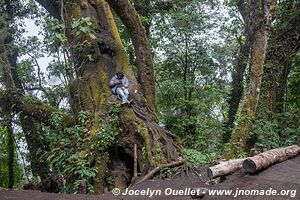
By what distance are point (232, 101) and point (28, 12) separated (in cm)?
813

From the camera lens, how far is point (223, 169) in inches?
227

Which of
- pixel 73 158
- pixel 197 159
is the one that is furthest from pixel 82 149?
pixel 197 159

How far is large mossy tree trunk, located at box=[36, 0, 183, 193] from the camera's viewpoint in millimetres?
8484

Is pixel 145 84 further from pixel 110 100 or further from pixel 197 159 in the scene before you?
pixel 197 159

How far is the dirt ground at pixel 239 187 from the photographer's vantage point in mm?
4793

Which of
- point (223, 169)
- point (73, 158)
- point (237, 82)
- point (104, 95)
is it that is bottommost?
point (223, 169)

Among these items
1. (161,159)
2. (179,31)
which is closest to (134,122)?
(161,159)

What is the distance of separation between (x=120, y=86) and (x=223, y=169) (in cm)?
430

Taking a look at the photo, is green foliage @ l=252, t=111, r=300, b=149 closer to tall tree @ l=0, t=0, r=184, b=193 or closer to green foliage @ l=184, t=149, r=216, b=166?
green foliage @ l=184, t=149, r=216, b=166

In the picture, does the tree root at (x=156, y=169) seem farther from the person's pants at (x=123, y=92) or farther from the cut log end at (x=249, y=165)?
the cut log end at (x=249, y=165)

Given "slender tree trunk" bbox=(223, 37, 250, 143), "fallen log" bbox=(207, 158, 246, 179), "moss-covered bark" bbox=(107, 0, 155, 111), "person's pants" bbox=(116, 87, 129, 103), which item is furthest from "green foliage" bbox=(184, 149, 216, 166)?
"slender tree trunk" bbox=(223, 37, 250, 143)

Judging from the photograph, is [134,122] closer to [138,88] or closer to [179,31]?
[138,88]

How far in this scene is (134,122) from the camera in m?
8.91

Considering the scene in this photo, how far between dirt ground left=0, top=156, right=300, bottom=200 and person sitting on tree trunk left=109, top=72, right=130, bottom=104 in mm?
2623
